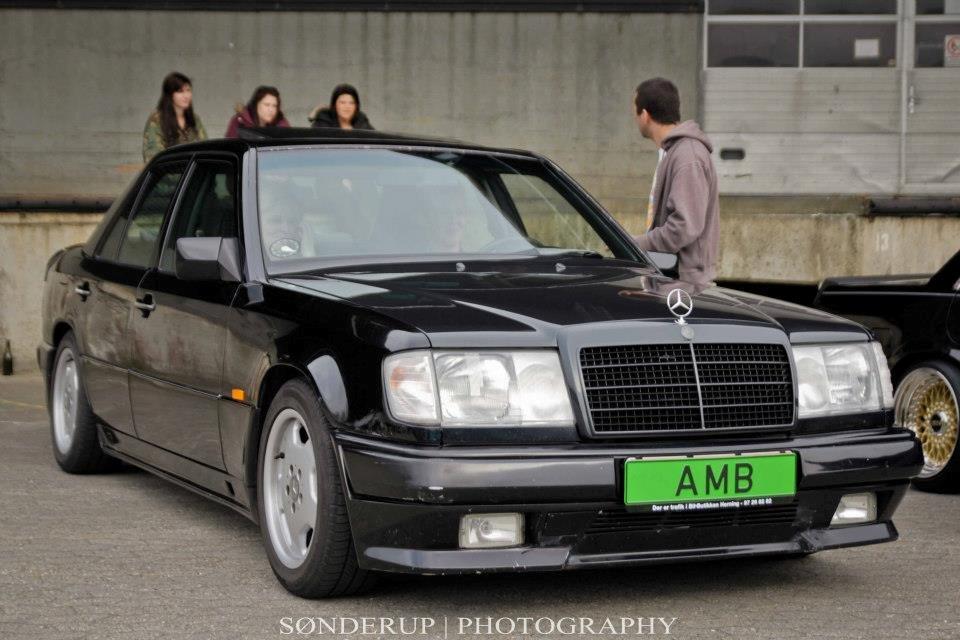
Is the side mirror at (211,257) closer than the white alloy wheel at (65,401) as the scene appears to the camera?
Yes

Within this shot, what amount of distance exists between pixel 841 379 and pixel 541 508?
46.6 inches

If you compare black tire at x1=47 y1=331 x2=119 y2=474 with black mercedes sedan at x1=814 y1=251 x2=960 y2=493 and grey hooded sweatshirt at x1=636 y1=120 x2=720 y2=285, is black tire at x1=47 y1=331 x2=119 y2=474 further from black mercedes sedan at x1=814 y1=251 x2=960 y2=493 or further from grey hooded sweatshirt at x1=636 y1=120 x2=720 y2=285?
black mercedes sedan at x1=814 y1=251 x2=960 y2=493

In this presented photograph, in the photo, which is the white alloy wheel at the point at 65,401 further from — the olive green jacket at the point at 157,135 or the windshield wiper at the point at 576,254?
the olive green jacket at the point at 157,135

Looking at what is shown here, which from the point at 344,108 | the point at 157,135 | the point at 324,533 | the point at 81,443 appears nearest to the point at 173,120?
the point at 157,135

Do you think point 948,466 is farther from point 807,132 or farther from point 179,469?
point 807,132

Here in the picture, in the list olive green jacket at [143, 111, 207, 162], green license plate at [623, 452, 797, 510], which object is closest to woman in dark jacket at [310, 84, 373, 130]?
olive green jacket at [143, 111, 207, 162]

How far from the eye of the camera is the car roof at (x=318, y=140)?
20.4 ft

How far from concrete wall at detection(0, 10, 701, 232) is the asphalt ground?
8.21 m

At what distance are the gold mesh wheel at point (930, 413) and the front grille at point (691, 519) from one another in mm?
2706

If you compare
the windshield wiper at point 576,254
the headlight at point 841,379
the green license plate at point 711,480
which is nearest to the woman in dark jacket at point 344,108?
the windshield wiper at point 576,254

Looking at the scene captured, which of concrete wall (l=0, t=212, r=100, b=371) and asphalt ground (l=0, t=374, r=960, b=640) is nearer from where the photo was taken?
asphalt ground (l=0, t=374, r=960, b=640)

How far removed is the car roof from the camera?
6.21 meters

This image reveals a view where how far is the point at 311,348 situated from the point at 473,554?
837mm

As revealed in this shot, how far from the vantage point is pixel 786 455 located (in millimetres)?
4914
